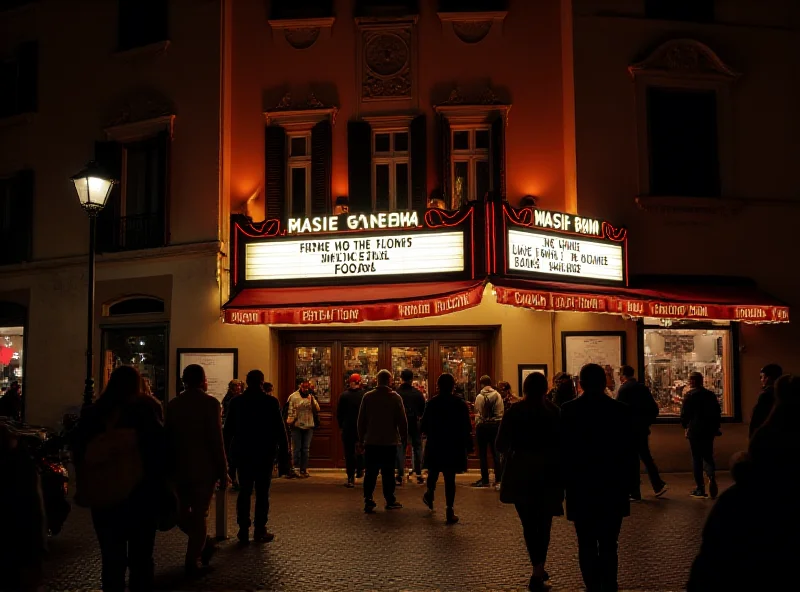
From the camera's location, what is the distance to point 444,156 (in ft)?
50.5

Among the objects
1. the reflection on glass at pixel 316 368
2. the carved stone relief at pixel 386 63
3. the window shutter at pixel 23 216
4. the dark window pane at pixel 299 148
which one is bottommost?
the reflection on glass at pixel 316 368

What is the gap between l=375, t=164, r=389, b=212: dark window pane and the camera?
619 inches

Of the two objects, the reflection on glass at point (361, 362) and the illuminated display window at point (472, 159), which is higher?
the illuminated display window at point (472, 159)

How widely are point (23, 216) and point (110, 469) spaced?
1399 cm

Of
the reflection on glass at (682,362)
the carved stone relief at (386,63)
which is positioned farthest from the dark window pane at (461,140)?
the reflection on glass at (682,362)

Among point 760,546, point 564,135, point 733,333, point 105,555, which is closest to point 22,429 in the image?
point 105,555

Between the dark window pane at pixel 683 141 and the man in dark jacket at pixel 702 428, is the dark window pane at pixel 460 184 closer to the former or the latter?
the dark window pane at pixel 683 141

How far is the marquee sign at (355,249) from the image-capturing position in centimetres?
1349

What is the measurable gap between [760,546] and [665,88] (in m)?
13.8

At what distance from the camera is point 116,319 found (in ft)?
53.8

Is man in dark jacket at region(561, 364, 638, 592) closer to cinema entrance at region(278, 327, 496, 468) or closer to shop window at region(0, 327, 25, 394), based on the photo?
cinema entrance at region(278, 327, 496, 468)

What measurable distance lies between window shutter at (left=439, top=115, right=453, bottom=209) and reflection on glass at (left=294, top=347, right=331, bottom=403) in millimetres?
3707

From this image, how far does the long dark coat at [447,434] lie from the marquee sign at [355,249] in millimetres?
3432

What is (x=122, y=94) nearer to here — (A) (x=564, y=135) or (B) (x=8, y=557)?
(A) (x=564, y=135)
